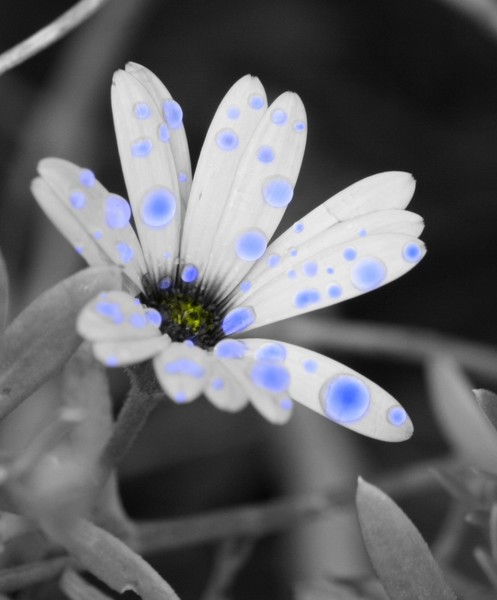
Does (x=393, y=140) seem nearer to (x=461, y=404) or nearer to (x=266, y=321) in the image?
(x=461, y=404)

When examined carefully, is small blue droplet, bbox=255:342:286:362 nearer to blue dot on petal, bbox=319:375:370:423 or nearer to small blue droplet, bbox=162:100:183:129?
blue dot on petal, bbox=319:375:370:423

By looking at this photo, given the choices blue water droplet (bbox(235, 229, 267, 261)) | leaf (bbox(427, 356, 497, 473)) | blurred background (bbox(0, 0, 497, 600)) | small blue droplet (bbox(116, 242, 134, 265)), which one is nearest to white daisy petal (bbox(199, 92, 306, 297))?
blue water droplet (bbox(235, 229, 267, 261))

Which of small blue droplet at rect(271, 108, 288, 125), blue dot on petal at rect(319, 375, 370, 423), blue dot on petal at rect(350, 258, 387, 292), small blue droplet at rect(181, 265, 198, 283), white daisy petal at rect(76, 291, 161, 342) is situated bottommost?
small blue droplet at rect(181, 265, 198, 283)

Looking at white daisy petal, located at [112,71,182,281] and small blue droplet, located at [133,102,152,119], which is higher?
small blue droplet, located at [133,102,152,119]

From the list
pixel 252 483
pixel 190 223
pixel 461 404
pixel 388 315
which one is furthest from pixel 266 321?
pixel 388 315

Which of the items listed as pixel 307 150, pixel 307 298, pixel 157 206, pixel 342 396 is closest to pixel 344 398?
pixel 342 396

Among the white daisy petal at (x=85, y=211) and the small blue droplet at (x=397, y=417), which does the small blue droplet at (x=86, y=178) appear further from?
the small blue droplet at (x=397, y=417)

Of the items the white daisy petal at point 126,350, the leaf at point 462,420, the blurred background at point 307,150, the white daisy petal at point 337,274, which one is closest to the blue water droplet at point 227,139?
the white daisy petal at point 337,274
